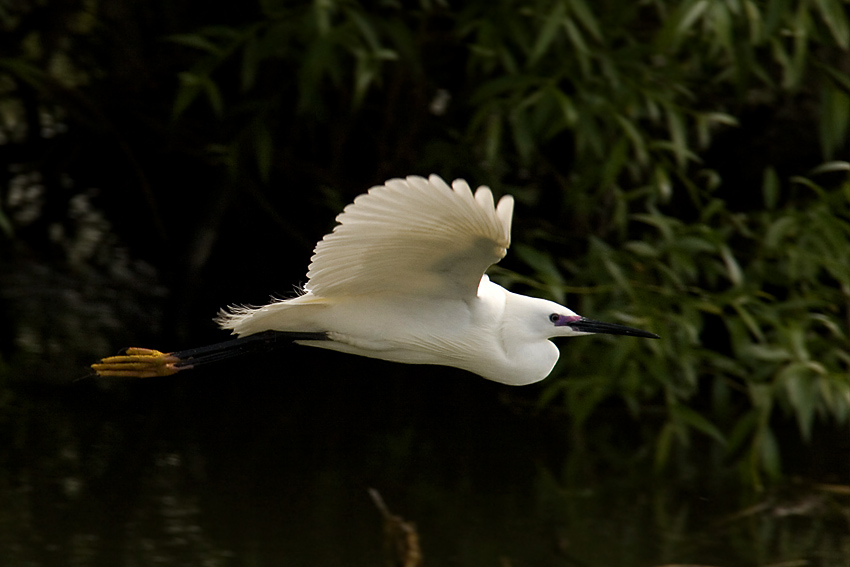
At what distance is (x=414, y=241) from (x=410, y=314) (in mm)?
310

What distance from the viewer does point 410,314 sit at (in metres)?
2.18

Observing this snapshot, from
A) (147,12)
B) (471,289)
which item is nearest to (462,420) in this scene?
(147,12)

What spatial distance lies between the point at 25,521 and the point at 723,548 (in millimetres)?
2333

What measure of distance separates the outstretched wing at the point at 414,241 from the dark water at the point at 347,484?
3.59 feet

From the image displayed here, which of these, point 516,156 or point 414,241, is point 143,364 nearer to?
point 414,241

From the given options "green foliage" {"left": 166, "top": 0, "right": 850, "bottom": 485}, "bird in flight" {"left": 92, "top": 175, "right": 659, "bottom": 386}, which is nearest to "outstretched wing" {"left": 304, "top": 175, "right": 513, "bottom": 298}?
"bird in flight" {"left": 92, "top": 175, "right": 659, "bottom": 386}

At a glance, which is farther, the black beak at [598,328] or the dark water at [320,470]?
the dark water at [320,470]

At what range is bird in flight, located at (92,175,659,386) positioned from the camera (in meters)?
1.92

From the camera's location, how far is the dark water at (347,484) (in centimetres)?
347

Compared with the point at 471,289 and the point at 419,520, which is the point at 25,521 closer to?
the point at 419,520

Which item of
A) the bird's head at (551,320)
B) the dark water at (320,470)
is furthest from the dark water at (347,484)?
the bird's head at (551,320)

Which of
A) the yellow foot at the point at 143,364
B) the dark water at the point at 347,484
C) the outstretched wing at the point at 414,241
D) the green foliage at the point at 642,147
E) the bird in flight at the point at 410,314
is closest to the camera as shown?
the outstretched wing at the point at 414,241

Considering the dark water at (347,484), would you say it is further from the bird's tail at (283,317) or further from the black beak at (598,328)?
the bird's tail at (283,317)

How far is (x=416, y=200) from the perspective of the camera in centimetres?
171
